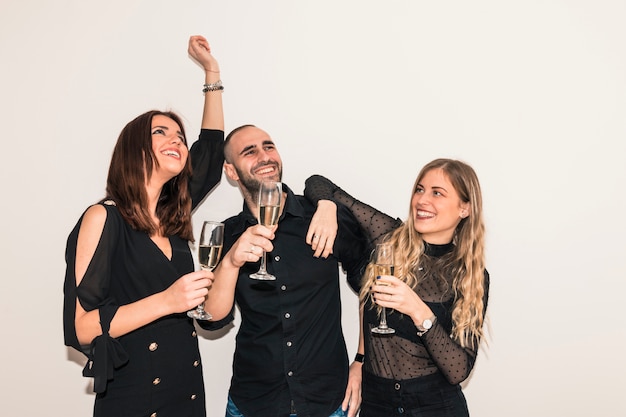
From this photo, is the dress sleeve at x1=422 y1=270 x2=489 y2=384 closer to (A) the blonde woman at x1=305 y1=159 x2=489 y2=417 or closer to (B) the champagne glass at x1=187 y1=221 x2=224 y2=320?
(A) the blonde woman at x1=305 y1=159 x2=489 y2=417

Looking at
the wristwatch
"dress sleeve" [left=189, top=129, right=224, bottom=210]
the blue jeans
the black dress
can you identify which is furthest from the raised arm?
the wristwatch

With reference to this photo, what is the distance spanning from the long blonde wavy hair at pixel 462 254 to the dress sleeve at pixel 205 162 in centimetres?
89

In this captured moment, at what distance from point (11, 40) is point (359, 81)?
1.86 metres

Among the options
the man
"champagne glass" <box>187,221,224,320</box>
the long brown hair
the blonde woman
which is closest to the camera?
"champagne glass" <box>187,221,224,320</box>

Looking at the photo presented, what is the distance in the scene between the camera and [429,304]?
2330mm

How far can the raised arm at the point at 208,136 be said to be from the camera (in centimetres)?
260

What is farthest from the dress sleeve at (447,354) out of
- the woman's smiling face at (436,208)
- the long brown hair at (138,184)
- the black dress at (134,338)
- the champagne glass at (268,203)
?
the long brown hair at (138,184)

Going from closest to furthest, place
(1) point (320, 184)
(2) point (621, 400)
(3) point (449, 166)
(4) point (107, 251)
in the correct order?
(4) point (107, 251) < (3) point (449, 166) < (1) point (320, 184) < (2) point (621, 400)

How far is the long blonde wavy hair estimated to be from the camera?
7.56ft

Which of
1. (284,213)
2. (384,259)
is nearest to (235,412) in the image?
(284,213)

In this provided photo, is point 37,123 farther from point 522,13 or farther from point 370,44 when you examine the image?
point 522,13

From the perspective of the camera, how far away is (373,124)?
3.02m

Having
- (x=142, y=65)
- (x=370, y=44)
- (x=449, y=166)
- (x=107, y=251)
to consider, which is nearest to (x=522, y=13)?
(x=370, y=44)

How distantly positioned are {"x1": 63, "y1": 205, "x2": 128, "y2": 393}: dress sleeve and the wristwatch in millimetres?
1123
